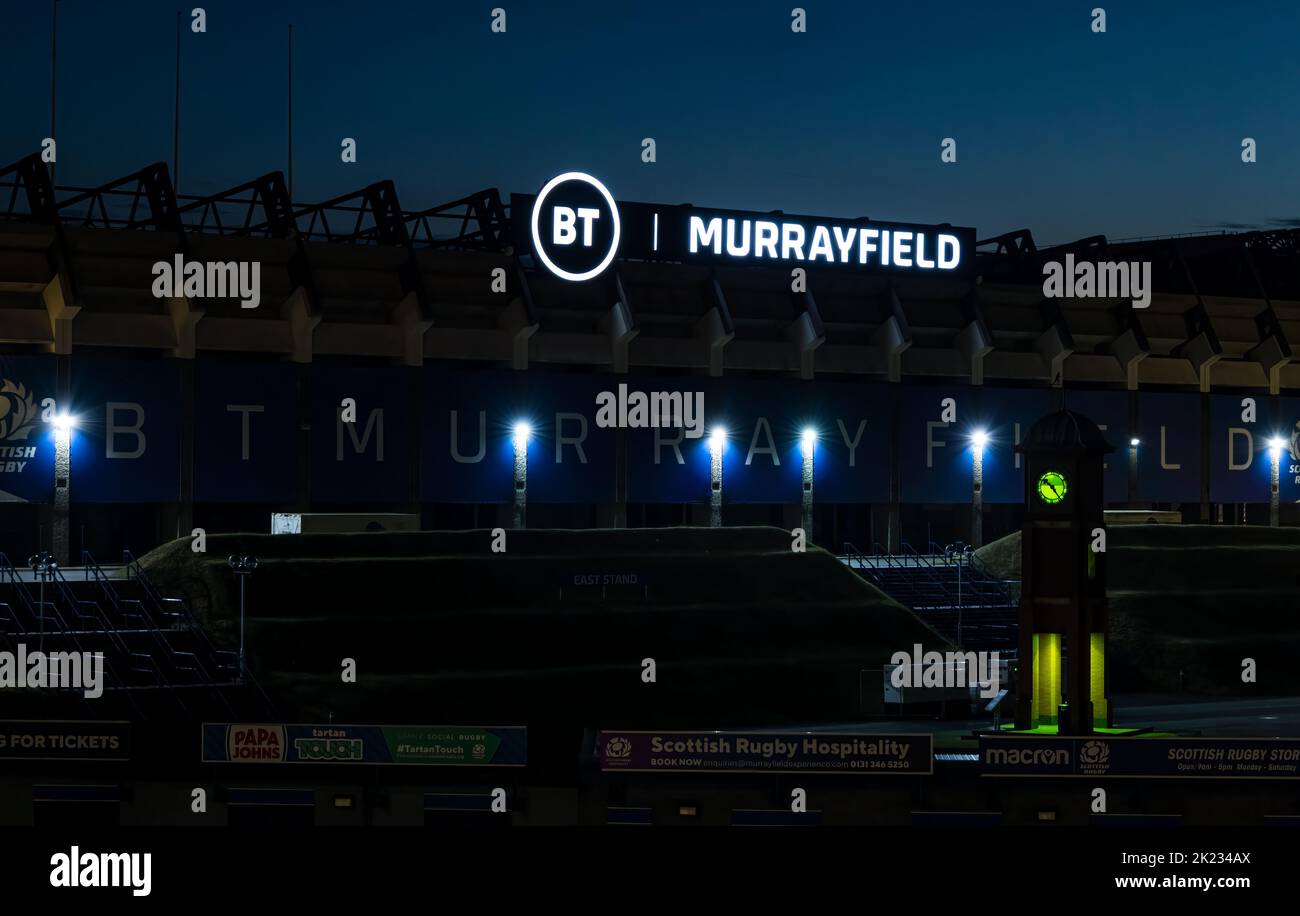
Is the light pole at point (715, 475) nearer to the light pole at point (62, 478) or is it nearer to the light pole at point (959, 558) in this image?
the light pole at point (959, 558)

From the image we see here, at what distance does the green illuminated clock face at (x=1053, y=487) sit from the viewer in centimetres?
4388

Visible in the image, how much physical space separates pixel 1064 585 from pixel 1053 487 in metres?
2.43

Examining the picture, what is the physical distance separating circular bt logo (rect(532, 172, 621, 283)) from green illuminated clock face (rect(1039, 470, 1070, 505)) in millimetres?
33025

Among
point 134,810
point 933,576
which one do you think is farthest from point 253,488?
point 134,810

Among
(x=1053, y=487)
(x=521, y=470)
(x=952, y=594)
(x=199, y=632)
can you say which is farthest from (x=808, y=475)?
(x=199, y=632)

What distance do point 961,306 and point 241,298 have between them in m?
34.2

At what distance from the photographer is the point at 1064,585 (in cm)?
4341

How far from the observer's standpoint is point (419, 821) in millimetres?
36406

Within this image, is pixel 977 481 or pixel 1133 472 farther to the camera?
pixel 1133 472

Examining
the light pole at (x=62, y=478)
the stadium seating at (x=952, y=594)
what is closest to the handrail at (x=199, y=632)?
the light pole at (x=62, y=478)

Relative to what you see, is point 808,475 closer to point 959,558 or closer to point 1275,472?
point 959,558

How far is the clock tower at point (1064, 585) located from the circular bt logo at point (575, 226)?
3259 centimetres
